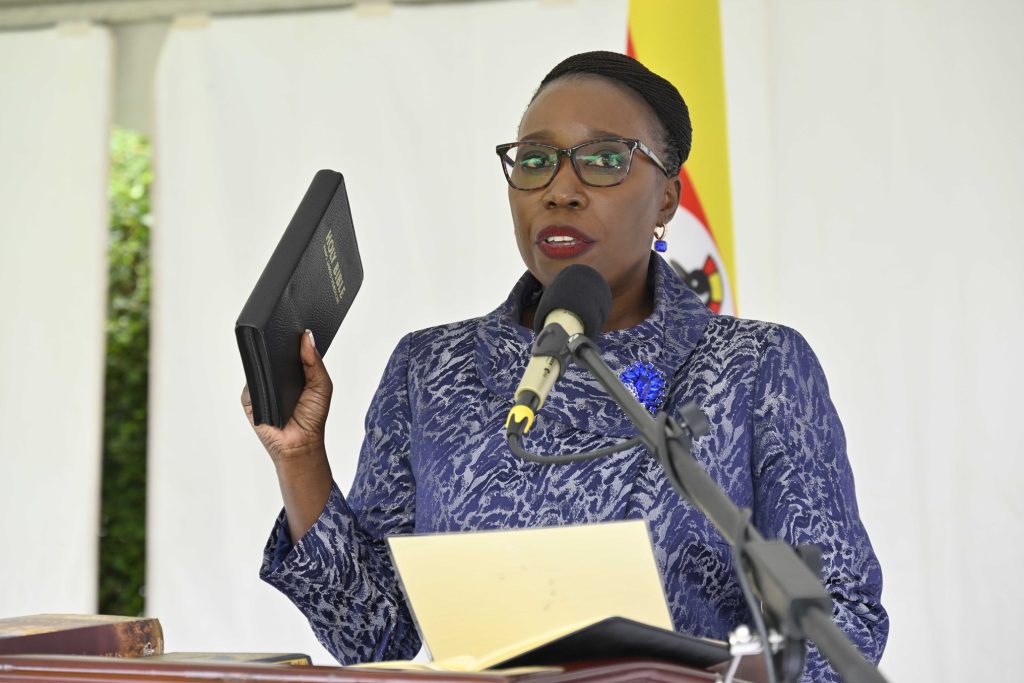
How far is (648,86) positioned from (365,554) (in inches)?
37.4

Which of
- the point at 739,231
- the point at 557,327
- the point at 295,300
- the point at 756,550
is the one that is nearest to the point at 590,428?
the point at 295,300

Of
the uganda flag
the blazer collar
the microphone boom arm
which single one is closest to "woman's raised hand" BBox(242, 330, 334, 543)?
the blazer collar

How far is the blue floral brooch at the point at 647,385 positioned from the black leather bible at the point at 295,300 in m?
0.48

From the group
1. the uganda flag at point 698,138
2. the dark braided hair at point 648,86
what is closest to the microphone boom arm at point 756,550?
the dark braided hair at point 648,86

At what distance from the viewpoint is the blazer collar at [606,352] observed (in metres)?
2.06

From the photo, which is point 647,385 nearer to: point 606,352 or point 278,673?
point 606,352

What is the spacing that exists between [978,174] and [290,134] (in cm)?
226

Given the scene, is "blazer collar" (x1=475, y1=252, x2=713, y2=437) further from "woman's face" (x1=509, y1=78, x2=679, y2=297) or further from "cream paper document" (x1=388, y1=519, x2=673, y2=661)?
"cream paper document" (x1=388, y1=519, x2=673, y2=661)

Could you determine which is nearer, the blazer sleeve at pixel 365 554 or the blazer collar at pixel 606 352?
the blazer sleeve at pixel 365 554

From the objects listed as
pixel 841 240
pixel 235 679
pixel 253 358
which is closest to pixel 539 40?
pixel 841 240

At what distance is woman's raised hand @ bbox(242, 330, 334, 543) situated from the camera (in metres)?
1.85

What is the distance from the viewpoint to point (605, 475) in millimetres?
1963

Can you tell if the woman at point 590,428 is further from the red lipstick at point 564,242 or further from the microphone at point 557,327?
the microphone at point 557,327

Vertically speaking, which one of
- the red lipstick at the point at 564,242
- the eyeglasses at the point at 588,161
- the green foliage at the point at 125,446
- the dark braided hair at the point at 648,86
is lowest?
the green foliage at the point at 125,446
